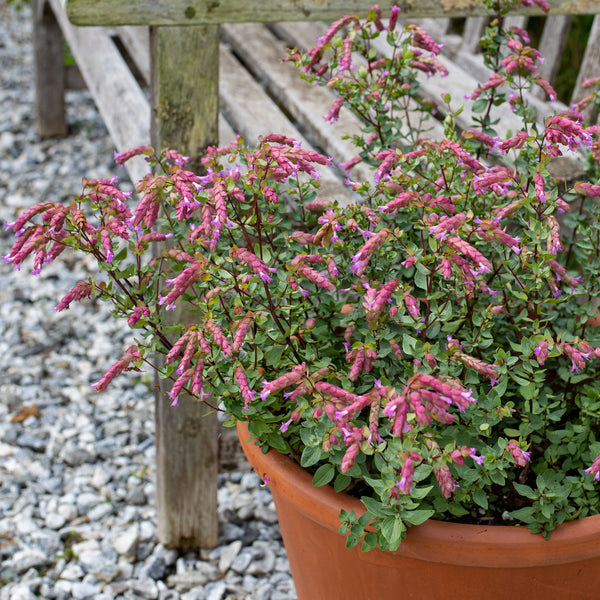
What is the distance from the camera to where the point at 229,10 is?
174cm

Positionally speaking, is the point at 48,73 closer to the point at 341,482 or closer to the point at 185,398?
the point at 185,398

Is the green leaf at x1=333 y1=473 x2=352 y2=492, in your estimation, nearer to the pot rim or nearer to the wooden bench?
the pot rim

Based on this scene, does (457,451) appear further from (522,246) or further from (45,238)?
(45,238)

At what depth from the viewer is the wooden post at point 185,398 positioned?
1.79 metres

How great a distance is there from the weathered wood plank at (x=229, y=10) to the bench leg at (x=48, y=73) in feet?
9.63

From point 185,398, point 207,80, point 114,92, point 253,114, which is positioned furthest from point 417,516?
point 114,92

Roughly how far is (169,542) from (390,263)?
1.28 meters

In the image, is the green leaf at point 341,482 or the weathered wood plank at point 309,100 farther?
the weathered wood plank at point 309,100

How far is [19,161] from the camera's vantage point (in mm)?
4688

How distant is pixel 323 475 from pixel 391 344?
26cm

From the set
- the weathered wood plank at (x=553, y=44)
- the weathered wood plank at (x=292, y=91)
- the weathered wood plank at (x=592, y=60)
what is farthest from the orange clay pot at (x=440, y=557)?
the weathered wood plank at (x=553, y=44)

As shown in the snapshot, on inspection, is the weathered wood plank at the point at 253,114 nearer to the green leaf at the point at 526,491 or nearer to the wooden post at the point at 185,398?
the wooden post at the point at 185,398

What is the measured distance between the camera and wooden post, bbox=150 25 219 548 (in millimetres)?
1787

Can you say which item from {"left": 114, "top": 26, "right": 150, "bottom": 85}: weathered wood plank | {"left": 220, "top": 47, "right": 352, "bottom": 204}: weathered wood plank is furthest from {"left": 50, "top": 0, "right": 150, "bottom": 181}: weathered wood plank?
{"left": 220, "top": 47, "right": 352, "bottom": 204}: weathered wood plank
